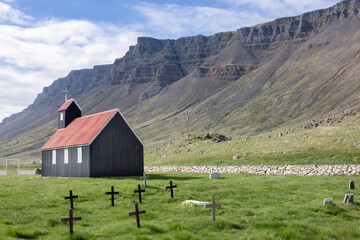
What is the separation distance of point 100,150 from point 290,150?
29.5m

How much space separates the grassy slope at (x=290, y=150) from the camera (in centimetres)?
4734

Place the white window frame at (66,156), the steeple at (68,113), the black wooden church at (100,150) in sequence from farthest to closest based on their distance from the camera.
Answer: the steeple at (68,113) → the white window frame at (66,156) → the black wooden church at (100,150)

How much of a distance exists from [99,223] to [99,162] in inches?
984

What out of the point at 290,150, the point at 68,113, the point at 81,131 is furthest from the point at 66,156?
the point at 290,150

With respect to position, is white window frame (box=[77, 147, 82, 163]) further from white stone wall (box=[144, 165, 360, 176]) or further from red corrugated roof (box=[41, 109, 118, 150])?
white stone wall (box=[144, 165, 360, 176])

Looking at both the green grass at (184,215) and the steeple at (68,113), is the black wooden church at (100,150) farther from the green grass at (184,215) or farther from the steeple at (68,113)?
the green grass at (184,215)

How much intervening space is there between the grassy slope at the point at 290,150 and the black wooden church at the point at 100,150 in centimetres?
2019

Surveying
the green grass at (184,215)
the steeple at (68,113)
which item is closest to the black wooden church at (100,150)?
the steeple at (68,113)

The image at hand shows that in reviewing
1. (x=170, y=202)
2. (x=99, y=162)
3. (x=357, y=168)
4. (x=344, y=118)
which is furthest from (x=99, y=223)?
(x=344, y=118)

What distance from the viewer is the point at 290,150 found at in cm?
5434

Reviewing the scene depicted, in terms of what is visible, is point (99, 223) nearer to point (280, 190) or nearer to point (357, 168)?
point (280, 190)

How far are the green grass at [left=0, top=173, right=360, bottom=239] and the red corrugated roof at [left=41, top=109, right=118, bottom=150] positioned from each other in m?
16.3

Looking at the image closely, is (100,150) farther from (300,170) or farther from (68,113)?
(300,170)

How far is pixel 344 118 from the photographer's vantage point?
231ft
